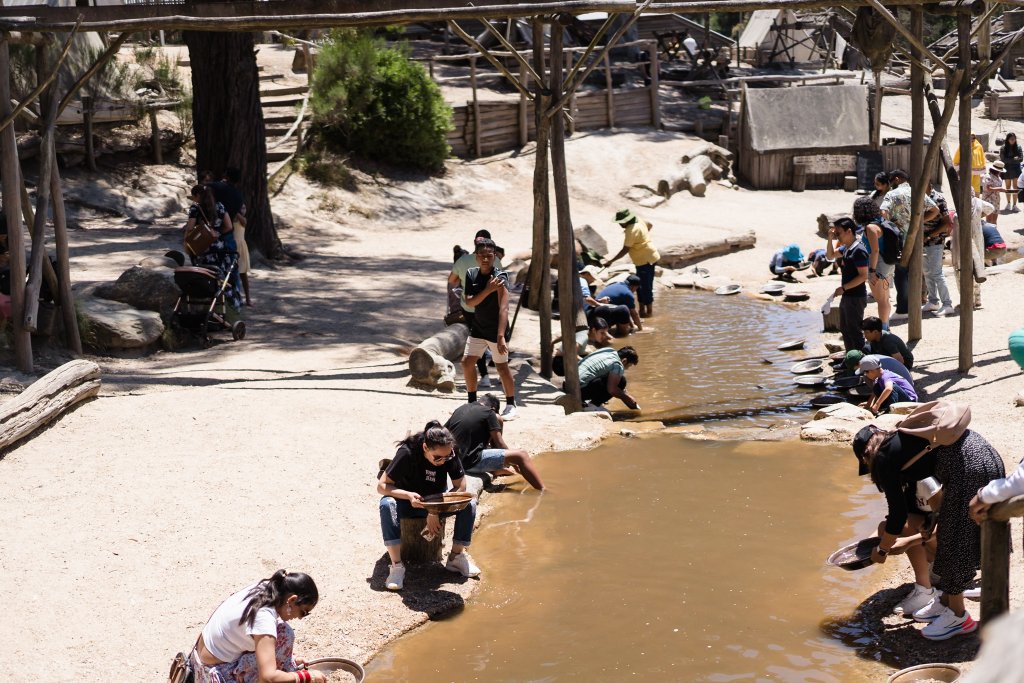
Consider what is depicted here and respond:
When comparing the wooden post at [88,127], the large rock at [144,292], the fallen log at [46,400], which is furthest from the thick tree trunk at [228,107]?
the fallen log at [46,400]

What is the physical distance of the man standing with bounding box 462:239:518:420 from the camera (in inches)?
387

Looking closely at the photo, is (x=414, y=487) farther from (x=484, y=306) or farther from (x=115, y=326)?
(x=115, y=326)

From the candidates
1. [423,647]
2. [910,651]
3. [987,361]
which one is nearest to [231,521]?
[423,647]

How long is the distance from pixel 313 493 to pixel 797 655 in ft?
11.5

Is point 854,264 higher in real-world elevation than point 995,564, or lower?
higher

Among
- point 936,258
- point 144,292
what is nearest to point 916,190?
point 936,258

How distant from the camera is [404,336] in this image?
13.4 metres

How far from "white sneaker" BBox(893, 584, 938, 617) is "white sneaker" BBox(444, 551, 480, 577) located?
2.52 meters

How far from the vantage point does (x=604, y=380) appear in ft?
36.0

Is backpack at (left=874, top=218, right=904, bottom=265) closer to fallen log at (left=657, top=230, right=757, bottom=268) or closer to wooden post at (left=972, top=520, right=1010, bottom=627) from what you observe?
fallen log at (left=657, top=230, right=757, bottom=268)

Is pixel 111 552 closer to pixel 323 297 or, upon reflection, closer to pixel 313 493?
pixel 313 493

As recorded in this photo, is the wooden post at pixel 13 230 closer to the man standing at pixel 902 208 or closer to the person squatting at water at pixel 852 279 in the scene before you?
the person squatting at water at pixel 852 279

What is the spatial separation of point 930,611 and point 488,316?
485 cm

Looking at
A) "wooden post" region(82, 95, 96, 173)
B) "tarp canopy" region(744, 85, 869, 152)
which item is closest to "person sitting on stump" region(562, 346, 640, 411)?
"wooden post" region(82, 95, 96, 173)
